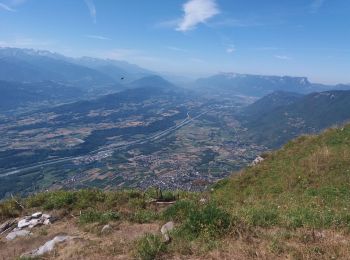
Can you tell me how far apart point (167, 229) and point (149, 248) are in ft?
6.13

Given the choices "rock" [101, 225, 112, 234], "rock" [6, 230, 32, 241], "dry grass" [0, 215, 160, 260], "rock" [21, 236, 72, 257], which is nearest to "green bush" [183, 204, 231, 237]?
"dry grass" [0, 215, 160, 260]

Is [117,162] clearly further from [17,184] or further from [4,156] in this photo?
[4,156]

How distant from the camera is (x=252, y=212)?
1050 cm

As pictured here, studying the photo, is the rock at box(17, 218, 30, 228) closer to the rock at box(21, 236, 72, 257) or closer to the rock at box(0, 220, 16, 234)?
the rock at box(0, 220, 16, 234)

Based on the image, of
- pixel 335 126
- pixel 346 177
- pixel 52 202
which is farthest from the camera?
pixel 335 126

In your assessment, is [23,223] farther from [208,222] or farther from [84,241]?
[208,222]

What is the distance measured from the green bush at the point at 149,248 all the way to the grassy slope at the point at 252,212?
22mm

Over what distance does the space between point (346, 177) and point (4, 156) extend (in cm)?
16685

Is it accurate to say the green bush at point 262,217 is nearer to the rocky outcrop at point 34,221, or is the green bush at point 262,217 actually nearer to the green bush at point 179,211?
the green bush at point 179,211

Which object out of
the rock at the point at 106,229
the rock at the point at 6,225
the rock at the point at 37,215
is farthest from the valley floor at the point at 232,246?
the rock at the point at 37,215

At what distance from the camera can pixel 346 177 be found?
15938 mm

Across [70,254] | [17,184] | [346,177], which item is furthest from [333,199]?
[17,184]

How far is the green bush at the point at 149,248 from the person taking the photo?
8.22 m

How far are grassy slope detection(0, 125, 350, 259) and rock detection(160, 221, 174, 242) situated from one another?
190 mm
